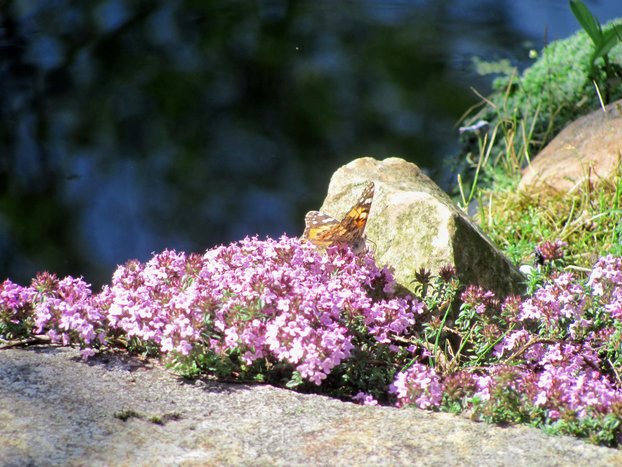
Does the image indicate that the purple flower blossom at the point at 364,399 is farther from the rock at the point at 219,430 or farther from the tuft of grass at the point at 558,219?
the tuft of grass at the point at 558,219

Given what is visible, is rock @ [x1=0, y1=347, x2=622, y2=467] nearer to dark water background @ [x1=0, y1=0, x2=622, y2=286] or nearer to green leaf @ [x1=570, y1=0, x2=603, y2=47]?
dark water background @ [x1=0, y1=0, x2=622, y2=286]

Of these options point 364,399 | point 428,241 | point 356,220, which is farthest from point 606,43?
point 364,399

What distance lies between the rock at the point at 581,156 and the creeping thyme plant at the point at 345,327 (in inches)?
82.2

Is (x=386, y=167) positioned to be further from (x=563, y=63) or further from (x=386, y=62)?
(x=386, y=62)

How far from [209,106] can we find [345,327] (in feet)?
19.1

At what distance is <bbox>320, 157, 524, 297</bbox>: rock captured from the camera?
3.41 meters

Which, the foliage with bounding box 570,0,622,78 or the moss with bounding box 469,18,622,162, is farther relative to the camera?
the moss with bounding box 469,18,622,162

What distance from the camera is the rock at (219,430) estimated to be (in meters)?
2.27

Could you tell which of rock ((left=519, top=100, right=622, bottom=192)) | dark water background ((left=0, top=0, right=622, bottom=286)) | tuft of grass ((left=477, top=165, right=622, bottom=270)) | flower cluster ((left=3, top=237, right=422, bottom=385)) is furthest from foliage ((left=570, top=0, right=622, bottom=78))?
flower cluster ((left=3, top=237, right=422, bottom=385))

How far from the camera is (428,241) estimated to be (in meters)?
3.44

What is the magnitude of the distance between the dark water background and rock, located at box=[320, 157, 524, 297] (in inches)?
125

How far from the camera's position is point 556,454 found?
2.31 meters

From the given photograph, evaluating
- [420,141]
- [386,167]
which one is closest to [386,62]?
[420,141]

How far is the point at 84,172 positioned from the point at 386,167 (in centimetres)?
418
